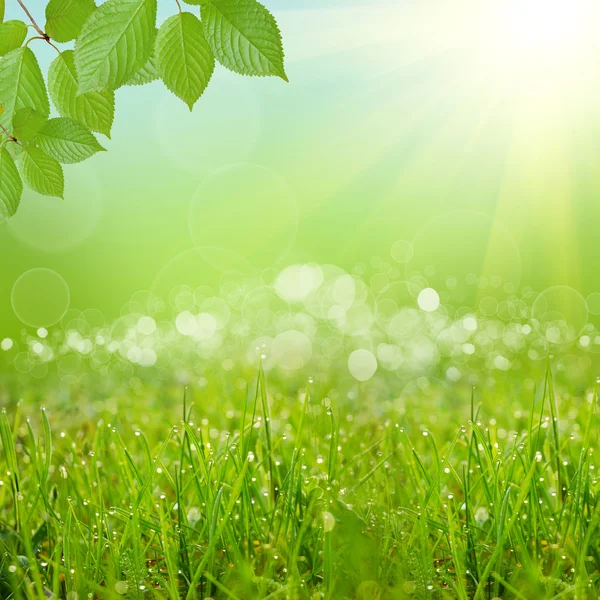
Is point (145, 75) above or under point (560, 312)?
above

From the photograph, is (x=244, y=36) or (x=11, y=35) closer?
(x=244, y=36)

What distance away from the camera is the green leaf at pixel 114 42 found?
112 centimetres

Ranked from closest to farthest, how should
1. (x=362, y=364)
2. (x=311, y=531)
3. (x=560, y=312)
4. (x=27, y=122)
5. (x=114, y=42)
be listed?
(x=114, y=42) < (x=27, y=122) < (x=311, y=531) < (x=362, y=364) < (x=560, y=312)

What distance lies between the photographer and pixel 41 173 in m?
1.39

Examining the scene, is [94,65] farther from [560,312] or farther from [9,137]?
[560,312]

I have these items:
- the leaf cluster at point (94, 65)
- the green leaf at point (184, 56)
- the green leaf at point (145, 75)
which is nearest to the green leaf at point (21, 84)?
the leaf cluster at point (94, 65)

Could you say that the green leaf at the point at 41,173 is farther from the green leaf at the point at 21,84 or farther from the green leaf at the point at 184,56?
the green leaf at the point at 184,56

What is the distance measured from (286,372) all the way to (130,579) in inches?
101

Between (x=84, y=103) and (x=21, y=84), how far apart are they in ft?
0.42

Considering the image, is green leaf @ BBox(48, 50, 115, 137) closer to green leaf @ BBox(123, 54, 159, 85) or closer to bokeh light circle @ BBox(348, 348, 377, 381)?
green leaf @ BBox(123, 54, 159, 85)

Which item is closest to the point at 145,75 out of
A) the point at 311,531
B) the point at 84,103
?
the point at 84,103

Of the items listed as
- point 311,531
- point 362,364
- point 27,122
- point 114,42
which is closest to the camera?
point 114,42

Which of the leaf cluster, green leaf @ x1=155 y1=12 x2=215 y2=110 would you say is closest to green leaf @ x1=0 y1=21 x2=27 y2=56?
the leaf cluster

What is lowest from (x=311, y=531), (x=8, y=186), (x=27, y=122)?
(x=311, y=531)
